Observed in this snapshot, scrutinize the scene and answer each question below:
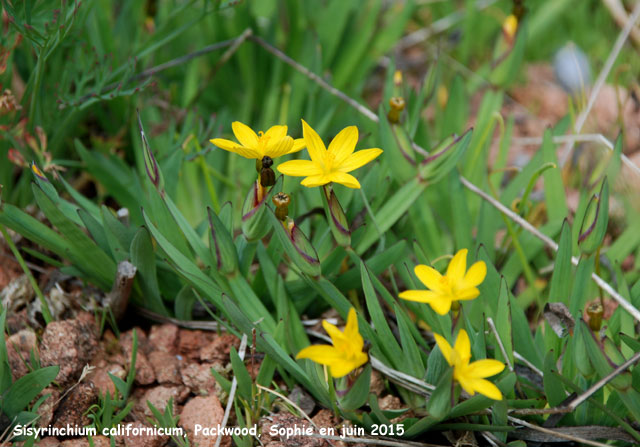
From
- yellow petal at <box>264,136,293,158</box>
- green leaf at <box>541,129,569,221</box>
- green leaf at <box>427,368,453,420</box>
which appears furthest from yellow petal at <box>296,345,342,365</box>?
green leaf at <box>541,129,569,221</box>

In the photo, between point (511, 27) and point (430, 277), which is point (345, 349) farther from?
point (511, 27)

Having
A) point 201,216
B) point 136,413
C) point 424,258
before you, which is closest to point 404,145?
point 424,258

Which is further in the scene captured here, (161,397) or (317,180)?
(161,397)

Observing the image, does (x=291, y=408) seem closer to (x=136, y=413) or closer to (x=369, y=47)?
(x=136, y=413)

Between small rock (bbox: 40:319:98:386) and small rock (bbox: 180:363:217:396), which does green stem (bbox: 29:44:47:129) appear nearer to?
small rock (bbox: 40:319:98:386)

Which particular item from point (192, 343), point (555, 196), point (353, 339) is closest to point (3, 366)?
point (192, 343)

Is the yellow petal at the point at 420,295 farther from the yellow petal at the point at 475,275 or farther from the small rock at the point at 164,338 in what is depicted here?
the small rock at the point at 164,338
